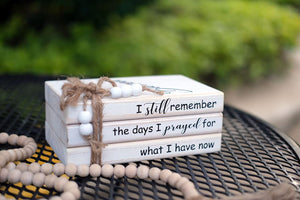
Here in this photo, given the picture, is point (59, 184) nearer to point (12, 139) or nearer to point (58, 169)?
point (58, 169)

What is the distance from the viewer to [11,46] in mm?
2631

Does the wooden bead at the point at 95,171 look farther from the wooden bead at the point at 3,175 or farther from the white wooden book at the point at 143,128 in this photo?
the wooden bead at the point at 3,175

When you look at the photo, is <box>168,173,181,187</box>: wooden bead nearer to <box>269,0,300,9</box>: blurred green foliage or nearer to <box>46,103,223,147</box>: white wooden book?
<box>46,103,223,147</box>: white wooden book

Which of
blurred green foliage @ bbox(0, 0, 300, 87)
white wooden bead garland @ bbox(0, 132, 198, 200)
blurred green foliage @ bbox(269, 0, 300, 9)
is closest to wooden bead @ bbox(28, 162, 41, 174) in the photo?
white wooden bead garland @ bbox(0, 132, 198, 200)

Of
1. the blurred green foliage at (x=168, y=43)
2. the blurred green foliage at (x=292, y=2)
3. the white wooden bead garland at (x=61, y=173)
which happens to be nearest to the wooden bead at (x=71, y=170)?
the white wooden bead garland at (x=61, y=173)

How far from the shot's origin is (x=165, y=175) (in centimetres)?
80

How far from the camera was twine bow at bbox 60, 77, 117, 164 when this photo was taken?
82 centimetres

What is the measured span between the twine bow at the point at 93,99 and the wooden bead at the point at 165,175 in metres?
0.15

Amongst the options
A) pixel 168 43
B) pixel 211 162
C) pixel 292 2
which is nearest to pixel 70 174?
pixel 211 162

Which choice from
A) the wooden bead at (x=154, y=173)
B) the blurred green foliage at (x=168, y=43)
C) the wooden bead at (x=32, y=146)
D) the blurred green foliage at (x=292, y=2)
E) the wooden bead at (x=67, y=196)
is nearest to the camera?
the wooden bead at (x=67, y=196)

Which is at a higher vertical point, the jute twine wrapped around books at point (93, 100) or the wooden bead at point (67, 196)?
the jute twine wrapped around books at point (93, 100)

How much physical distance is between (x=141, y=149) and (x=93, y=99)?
0.17 m

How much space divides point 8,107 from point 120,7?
1.32 m

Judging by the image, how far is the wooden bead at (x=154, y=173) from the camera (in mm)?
814
